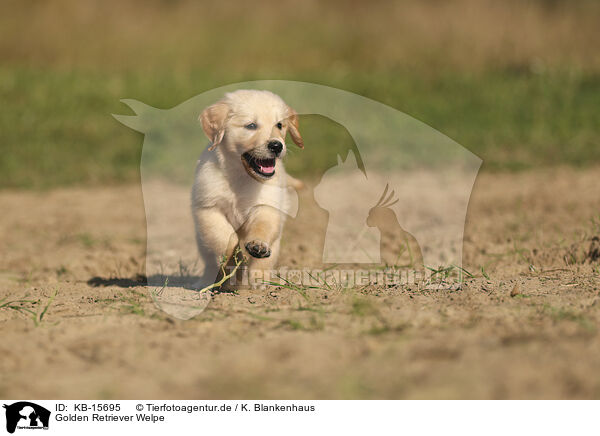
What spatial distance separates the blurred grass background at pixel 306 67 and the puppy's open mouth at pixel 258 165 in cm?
362

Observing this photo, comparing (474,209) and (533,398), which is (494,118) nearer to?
(474,209)

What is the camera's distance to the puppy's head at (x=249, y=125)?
9.93ft

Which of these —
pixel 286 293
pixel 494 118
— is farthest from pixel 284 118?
pixel 494 118

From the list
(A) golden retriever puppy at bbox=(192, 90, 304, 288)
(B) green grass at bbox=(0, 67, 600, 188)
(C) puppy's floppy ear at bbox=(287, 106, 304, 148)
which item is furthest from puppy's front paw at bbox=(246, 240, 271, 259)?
(B) green grass at bbox=(0, 67, 600, 188)

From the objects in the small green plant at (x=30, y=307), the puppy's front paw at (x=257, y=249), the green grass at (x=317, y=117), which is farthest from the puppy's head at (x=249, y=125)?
the green grass at (x=317, y=117)

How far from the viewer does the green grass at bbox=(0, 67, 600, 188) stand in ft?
22.6

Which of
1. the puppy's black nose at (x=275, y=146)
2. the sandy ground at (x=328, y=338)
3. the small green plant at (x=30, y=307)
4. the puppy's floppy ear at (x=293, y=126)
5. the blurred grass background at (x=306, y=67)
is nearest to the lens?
the sandy ground at (x=328, y=338)

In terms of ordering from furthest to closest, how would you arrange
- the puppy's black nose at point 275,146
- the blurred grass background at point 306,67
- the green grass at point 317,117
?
1. the blurred grass background at point 306,67
2. the green grass at point 317,117
3. the puppy's black nose at point 275,146

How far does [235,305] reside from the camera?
2.83 m

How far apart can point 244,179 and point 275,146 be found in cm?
27

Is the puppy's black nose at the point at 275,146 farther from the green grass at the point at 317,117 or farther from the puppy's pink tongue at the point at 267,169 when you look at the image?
the green grass at the point at 317,117
